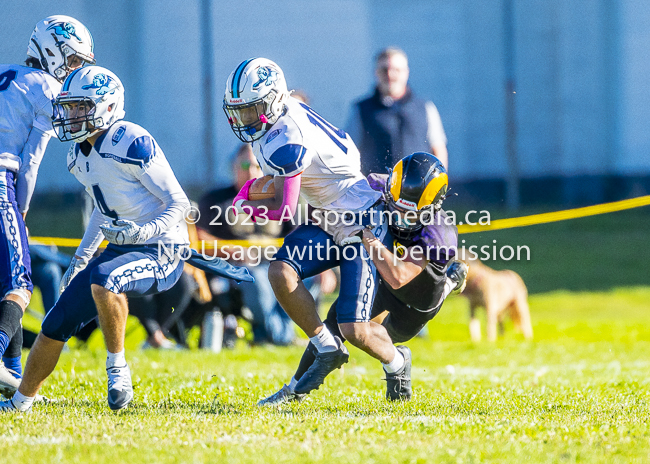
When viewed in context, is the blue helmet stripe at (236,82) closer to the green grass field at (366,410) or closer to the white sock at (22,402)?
the green grass field at (366,410)

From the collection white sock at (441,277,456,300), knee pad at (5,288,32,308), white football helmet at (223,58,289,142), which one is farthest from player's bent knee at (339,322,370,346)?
knee pad at (5,288,32,308)

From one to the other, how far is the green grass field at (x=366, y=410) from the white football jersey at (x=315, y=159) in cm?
122

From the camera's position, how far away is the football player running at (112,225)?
4.38 m

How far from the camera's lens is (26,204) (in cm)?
505

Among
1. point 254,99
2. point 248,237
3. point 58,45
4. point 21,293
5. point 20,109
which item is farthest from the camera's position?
point 248,237

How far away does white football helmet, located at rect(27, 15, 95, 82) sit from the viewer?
5.06 metres

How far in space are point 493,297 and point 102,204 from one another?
523 centimetres

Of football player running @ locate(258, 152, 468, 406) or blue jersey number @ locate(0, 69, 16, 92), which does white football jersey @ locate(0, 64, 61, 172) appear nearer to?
blue jersey number @ locate(0, 69, 16, 92)

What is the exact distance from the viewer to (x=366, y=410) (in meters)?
4.63

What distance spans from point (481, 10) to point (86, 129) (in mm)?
12389

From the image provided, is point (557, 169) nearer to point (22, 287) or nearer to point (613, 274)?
point (613, 274)

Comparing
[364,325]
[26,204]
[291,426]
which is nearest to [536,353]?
[364,325]

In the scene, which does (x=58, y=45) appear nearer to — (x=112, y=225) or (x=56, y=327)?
(x=112, y=225)

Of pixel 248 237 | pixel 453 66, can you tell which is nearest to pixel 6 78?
pixel 248 237
